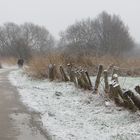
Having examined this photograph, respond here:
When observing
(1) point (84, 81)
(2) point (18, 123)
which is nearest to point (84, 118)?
(2) point (18, 123)

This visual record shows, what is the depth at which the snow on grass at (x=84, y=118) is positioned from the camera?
809 cm

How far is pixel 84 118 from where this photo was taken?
32.8ft

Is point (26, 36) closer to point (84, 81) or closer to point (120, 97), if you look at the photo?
point (84, 81)

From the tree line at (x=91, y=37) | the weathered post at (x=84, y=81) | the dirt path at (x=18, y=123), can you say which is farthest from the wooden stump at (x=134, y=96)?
the tree line at (x=91, y=37)

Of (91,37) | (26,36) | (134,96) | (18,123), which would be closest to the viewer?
(134,96)

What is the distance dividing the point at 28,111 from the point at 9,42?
3504 inches

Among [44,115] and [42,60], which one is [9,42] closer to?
[42,60]

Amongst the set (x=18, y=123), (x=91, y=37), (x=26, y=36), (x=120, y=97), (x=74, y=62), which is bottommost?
(x=18, y=123)

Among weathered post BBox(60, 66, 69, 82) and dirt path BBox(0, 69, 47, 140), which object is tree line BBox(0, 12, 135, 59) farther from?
dirt path BBox(0, 69, 47, 140)

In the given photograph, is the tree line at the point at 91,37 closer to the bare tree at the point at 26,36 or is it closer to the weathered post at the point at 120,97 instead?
the bare tree at the point at 26,36

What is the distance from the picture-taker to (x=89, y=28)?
87.7 meters

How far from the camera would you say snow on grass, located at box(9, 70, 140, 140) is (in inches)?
319

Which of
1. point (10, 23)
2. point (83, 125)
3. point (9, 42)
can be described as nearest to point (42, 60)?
point (83, 125)

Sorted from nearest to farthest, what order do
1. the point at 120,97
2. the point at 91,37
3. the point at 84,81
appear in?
the point at 120,97 → the point at 84,81 → the point at 91,37
